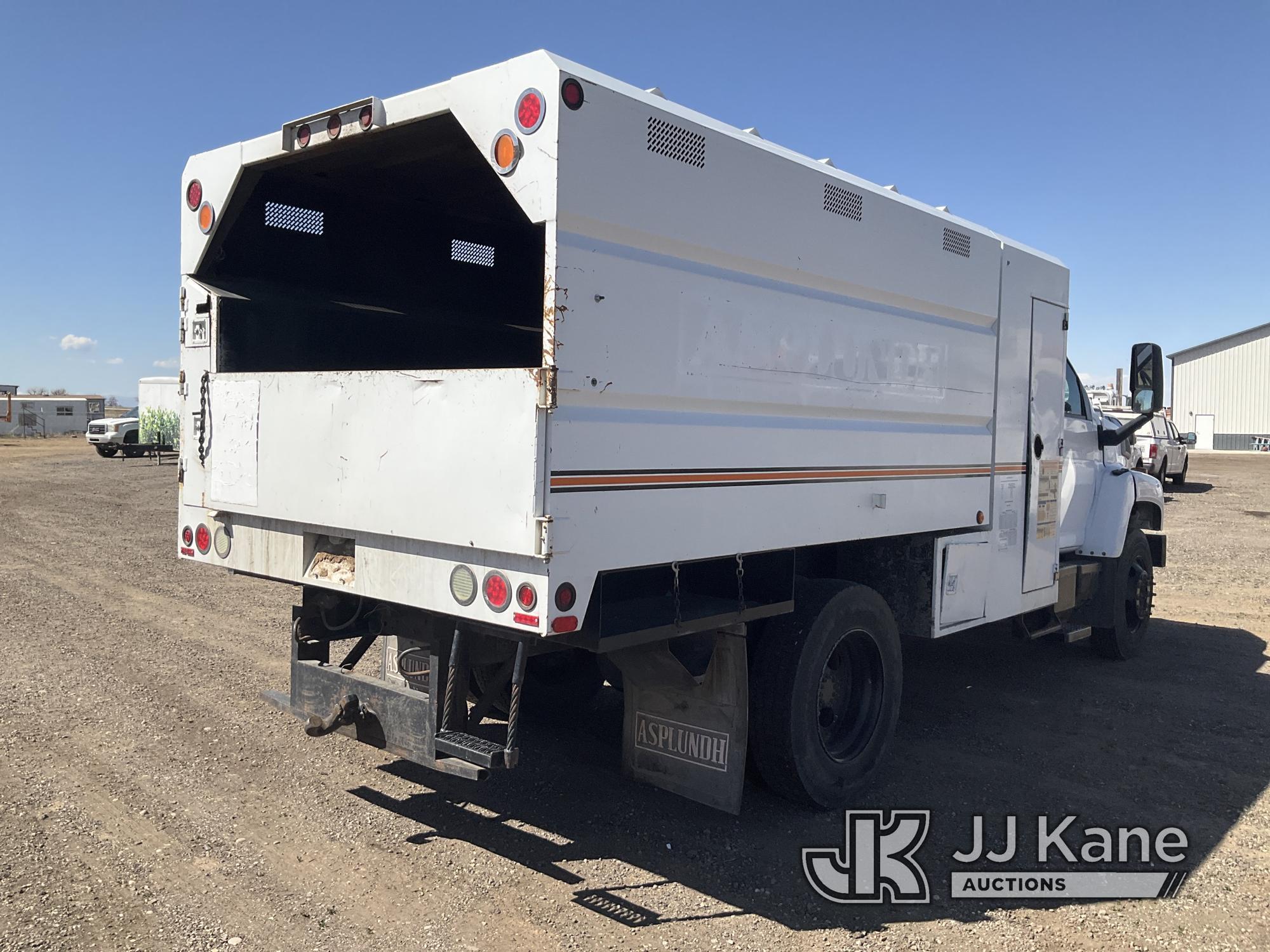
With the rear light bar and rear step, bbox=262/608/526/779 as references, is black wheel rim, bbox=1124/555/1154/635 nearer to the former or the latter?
rear step, bbox=262/608/526/779

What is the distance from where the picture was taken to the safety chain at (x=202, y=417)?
443 cm

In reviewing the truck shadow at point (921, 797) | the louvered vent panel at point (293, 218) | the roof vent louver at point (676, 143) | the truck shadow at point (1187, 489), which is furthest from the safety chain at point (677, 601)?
the truck shadow at point (1187, 489)

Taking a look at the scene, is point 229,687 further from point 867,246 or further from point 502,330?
point 867,246

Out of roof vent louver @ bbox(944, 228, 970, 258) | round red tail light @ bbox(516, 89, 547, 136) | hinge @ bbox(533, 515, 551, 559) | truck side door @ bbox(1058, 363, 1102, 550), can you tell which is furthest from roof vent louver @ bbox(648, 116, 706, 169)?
truck side door @ bbox(1058, 363, 1102, 550)

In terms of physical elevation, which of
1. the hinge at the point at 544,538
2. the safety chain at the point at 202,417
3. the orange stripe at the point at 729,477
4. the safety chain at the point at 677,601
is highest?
the safety chain at the point at 202,417

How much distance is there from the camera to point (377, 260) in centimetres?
530

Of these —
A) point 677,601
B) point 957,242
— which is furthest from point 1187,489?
point 677,601

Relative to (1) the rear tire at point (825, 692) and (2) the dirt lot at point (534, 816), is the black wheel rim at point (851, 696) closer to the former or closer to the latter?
(1) the rear tire at point (825, 692)

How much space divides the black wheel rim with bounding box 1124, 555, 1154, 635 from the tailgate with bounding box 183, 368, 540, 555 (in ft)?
21.0

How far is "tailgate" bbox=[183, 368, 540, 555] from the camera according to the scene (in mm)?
3189

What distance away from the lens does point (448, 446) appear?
3.38 meters

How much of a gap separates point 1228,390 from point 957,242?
51.4 meters

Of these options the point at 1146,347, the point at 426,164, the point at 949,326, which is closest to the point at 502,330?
A: the point at 426,164

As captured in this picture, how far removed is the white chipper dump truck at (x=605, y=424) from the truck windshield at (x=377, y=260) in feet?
0.06
